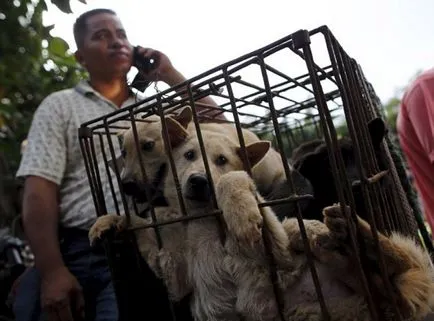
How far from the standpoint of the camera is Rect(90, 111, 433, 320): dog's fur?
1127mm

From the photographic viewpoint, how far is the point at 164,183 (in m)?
1.58

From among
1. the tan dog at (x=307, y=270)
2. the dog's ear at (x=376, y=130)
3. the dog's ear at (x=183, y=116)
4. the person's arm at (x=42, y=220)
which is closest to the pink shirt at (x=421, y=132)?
the dog's ear at (x=376, y=130)

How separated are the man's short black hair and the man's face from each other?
0.02 metres

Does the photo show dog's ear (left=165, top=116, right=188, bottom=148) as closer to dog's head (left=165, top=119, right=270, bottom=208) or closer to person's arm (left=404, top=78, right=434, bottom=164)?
dog's head (left=165, top=119, right=270, bottom=208)

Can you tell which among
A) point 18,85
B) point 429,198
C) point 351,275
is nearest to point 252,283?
point 351,275

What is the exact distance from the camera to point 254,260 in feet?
4.10

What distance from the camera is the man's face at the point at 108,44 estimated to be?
82.4 inches

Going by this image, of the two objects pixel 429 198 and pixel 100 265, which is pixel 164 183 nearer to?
pixel 100 265

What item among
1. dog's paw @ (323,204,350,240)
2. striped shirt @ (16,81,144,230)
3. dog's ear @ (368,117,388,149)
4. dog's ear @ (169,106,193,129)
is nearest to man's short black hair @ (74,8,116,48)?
striped shirt @ (16,81,144,230)

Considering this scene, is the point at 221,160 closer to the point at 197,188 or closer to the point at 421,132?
the point at 197,188

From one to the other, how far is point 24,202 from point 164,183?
2.32ft

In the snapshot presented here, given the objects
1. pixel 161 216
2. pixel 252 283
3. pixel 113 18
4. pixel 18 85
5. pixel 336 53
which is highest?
A: pixel 18 85

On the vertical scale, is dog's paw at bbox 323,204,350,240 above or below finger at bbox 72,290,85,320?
above

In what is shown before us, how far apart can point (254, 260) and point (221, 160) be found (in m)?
0.43
